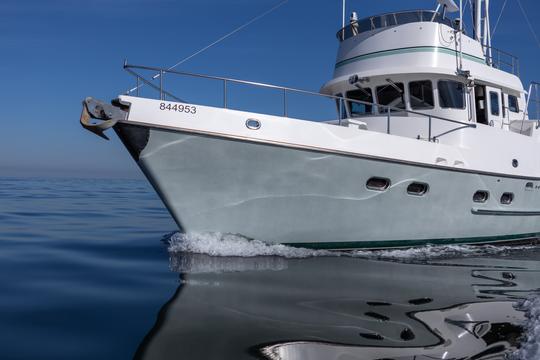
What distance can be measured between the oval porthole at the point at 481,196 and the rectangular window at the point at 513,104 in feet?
8.92

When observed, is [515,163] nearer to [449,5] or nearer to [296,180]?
[449,5]

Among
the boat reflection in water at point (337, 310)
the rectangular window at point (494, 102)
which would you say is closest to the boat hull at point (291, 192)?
the boat reflection in water at point (337, 310)

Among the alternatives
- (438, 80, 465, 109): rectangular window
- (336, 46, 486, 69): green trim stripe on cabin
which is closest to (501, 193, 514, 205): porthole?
(438, 80, 465, 109): rectangular window

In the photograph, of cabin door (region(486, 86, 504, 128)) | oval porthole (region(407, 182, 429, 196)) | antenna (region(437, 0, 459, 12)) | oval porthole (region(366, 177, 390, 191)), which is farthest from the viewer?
antenna (region(437, 0, 459, 12))

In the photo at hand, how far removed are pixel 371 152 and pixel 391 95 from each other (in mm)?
2477

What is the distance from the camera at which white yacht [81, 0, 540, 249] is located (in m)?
6.45

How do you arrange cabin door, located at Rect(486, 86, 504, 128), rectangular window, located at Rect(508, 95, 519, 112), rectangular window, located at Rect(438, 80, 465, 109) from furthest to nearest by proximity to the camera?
1. rectangular window, located at Rect(508, 95, 519, 112)
2. cabin door, located at Rect(486, 86, 504, 128)
3. rectangular window, located at Rect(438, 80, 465, 109)

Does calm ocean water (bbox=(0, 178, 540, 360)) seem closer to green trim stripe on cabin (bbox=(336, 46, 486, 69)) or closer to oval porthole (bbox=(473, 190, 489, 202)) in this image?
oval porthole (bbox=(473, 190, 489, 202))

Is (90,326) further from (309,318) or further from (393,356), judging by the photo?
(393,356)

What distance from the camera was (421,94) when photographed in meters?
8.80

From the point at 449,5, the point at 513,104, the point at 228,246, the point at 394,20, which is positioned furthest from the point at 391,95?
the point at 228,246

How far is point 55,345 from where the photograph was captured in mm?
3494


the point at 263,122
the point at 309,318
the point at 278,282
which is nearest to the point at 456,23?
the point at 263,122

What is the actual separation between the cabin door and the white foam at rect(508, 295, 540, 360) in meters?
5.18
